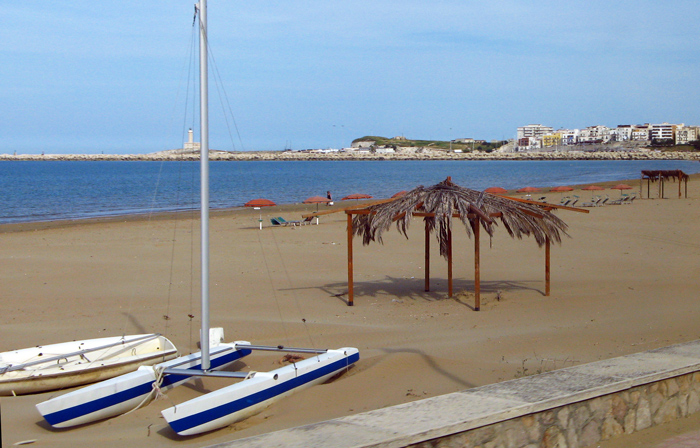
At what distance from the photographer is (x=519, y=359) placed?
712cm

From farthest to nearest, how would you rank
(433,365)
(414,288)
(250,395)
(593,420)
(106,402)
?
(414,288)
(433,365)
(106,402)
(250,395)
(593,420)

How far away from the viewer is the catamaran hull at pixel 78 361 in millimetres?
6602

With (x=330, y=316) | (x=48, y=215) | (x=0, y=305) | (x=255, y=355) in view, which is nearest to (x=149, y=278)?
(x=0, y=305)

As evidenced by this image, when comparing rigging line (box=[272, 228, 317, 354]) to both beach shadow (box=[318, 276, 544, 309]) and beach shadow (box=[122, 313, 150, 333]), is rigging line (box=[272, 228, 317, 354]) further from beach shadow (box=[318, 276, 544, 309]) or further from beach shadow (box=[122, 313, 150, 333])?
beach shadow (box=[122, 313, 150, 333])

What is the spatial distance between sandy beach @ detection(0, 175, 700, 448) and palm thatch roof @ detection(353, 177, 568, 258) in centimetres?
126

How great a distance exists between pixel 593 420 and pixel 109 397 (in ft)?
13.4

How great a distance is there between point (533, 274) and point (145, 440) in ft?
30.9

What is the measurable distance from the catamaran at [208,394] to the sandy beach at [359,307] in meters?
0.13

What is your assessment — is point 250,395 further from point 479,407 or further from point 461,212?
point 461,212

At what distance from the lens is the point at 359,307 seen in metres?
10.3

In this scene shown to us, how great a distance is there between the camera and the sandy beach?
6.10 metres

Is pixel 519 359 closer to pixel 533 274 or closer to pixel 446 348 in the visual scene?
pixel 446 348

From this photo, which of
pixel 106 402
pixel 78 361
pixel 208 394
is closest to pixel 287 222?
pixel 78 361

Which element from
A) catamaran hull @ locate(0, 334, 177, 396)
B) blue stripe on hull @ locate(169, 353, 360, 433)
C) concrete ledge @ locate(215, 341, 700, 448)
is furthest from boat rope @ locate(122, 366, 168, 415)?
concrete ledge @ locate(215, 341, 700, 448)
